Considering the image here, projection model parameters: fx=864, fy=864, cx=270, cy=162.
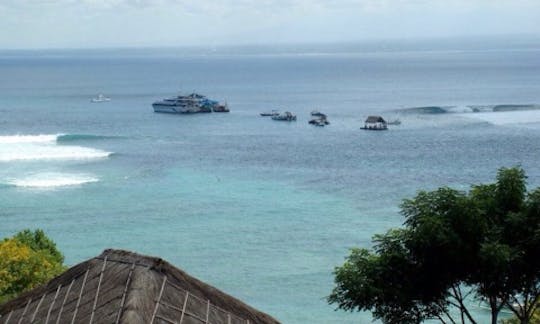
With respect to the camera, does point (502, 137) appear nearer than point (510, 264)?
No

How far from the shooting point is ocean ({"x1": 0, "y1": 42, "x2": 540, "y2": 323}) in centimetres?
3081

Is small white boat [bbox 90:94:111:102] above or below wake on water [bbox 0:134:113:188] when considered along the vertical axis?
below

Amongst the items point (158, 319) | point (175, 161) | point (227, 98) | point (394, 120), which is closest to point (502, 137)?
point (394, 120)

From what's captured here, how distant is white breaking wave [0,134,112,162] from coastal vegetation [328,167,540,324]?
3952 cm

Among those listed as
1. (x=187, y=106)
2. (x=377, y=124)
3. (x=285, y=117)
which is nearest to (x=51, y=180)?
(x=377, y=124)

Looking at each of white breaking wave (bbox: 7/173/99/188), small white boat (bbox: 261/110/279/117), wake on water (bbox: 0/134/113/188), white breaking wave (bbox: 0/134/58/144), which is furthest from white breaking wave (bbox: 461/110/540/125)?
white breaking wave (bbox: 7/173/99/188)

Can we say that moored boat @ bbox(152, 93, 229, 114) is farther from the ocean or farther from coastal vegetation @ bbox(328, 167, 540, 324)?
coastal vegetation @ bbox(328, 167, 540, 324)

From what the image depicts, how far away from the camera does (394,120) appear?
234 ft

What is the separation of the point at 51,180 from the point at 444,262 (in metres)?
32.6

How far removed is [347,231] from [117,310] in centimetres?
2578

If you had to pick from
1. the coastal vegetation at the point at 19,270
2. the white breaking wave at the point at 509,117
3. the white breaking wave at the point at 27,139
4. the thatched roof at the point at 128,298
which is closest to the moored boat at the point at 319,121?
the white breaking wave at the point at 509,117

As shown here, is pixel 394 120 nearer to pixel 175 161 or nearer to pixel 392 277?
pixel 175 161

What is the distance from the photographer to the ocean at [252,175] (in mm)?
30812

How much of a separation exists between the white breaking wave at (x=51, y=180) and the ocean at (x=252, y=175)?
0.33ft
